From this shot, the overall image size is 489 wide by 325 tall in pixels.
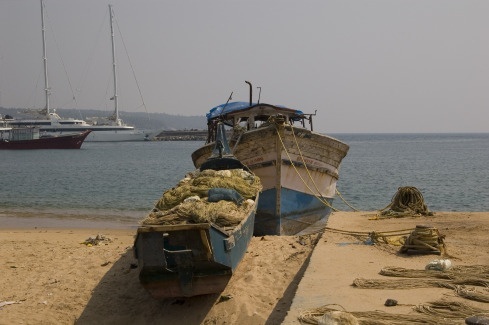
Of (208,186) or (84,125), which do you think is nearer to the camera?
(208,186)

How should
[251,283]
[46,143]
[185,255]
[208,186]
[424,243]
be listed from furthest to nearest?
[46,143], [208,186], [251,283], [424,243], [185,255]

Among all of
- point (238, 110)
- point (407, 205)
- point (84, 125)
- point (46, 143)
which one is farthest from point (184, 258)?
point (84, 125)

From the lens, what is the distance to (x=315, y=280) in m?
6.73

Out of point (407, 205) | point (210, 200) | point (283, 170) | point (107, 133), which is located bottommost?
point (107, 133)

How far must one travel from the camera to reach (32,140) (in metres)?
74.8

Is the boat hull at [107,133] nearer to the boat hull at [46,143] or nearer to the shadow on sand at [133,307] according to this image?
the boat hull at [46,143]

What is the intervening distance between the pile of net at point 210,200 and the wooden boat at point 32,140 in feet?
227

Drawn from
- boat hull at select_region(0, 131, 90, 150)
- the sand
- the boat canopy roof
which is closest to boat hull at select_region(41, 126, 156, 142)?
boat hull at select_region(0, 131, 90, 150)

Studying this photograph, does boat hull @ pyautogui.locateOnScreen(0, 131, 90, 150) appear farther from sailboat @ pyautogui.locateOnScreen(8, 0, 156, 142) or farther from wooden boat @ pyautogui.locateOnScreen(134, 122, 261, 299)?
wooden boat @ pyautogui.locateOnScreen(134, 122, 261, 299)

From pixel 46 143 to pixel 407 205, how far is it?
6991cm

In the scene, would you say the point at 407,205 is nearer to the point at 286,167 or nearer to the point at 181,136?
the point at 286,167

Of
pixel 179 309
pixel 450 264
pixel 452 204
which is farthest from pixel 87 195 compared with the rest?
pixel 450 264

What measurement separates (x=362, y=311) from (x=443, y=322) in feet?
2.35

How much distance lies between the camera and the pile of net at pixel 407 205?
12023 mm
